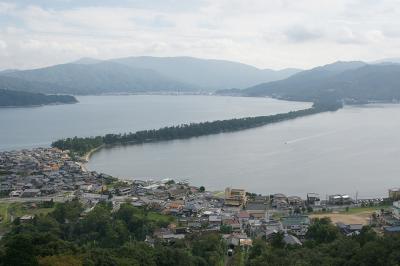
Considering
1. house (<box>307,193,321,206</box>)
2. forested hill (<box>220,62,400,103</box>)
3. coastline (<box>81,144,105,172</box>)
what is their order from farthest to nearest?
forested hill (<box>220,62,400,103</box>) < coastline (<box>81,144,105,172</box>) < house (<box>307,193,321,206</box>)

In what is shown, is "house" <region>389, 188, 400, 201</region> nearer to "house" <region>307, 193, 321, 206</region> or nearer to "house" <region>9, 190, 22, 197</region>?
"house" <region>307, 193, 321, 206</region>

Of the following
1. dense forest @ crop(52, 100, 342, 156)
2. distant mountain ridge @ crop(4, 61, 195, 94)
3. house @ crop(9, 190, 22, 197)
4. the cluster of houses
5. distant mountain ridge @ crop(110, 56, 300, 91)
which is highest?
distant mountain ridge @ crop(110, 56, 300, 91)

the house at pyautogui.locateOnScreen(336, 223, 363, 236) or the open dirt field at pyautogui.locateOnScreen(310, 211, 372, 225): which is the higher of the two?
the house at pyautogui.locateOnScreen(336, 223, 363, 236)

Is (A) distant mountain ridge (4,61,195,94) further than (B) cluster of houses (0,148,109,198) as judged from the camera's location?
Yes

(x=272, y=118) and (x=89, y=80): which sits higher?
(x=89, y=80)

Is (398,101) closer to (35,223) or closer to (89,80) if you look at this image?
(35,223)

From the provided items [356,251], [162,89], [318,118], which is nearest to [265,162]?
[356,251]

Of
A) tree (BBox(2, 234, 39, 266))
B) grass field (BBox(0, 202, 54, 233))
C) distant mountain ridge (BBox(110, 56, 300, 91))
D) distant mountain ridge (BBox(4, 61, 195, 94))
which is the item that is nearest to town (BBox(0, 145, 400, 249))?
grass field (BBox(0, 202, 54, 233))
